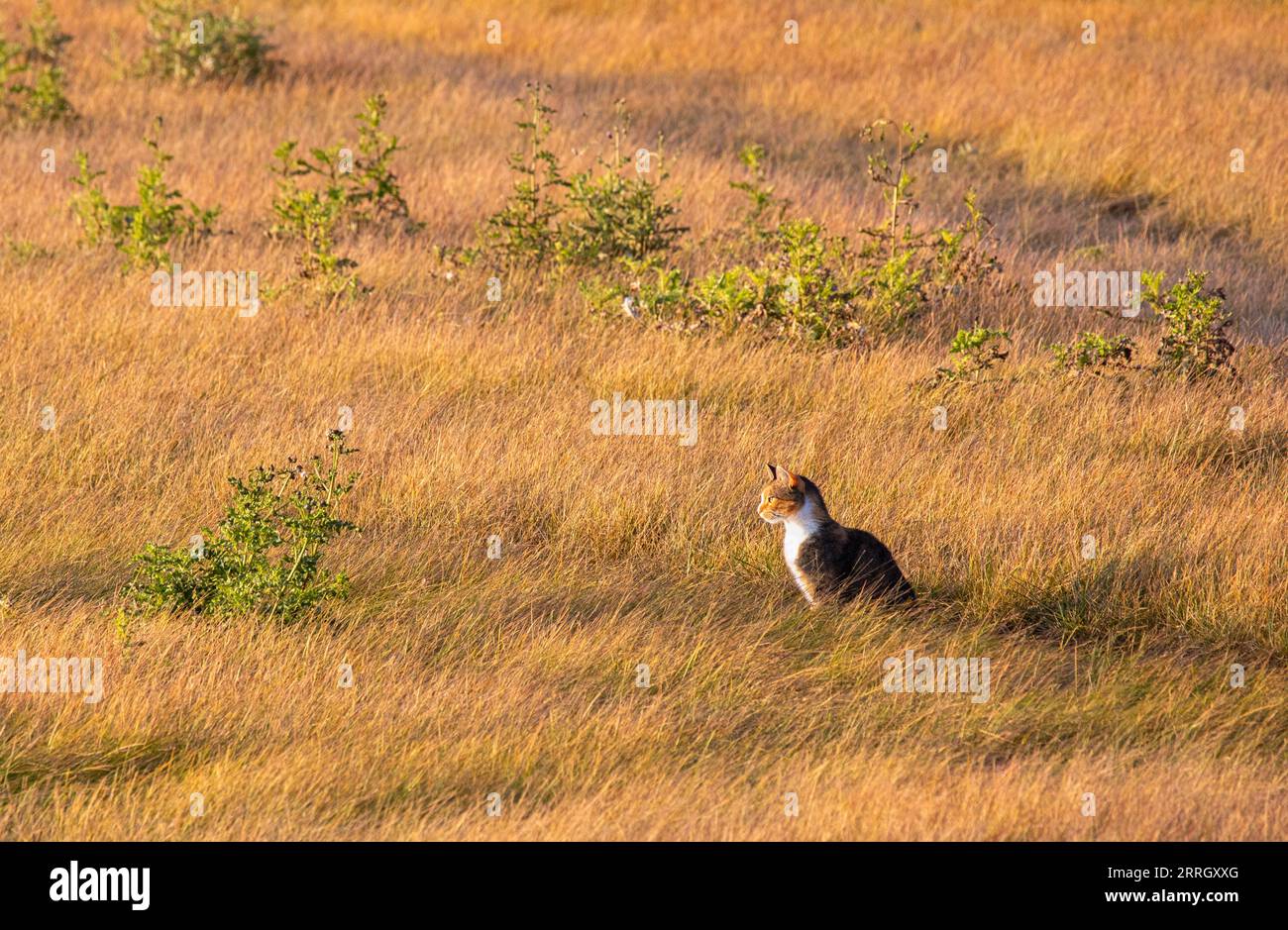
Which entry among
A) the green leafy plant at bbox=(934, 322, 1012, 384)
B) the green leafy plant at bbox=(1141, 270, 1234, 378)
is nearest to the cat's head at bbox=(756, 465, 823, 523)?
the green leafy plant at bbox=(934, 322, 1012, 384)

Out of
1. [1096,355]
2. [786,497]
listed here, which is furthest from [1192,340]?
[786,497]

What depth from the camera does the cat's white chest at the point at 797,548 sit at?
5.35 meters

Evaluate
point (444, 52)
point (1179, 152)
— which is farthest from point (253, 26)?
point (1179, 152)

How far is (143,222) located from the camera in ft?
29.2

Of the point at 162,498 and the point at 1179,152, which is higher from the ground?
the point at 1179,152

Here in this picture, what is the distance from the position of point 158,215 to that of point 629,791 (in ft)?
20.8

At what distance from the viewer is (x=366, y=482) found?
6195mm

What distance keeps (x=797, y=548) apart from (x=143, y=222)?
5327 mm

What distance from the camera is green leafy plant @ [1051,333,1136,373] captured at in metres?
7.33

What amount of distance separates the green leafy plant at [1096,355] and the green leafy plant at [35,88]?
28.7 ft

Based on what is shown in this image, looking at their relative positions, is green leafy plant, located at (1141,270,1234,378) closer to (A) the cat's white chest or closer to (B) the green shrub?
(A) the cat's white chest

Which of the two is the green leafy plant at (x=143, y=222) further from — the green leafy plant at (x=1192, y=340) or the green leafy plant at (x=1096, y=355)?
the green leafy plant at (x=1192, y=340)

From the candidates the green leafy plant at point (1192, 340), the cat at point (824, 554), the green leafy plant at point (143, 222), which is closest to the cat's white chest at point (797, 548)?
the cat at point (824, 554)
